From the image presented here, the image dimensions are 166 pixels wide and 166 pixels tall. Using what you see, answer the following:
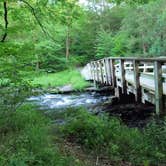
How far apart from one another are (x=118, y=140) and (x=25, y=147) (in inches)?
66.3

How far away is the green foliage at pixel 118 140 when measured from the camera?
485cm

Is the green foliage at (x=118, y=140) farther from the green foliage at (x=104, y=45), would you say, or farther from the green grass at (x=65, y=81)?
→ the green foliage at (x=104, y=45)

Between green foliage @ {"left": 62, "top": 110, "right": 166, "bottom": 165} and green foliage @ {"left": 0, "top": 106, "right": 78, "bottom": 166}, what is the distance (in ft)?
2.07

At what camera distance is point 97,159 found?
4.69m

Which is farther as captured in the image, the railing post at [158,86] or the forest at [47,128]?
the railing post at [158,86]

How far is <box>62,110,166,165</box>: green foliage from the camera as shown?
4.85m

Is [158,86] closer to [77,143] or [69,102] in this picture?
[77,143]

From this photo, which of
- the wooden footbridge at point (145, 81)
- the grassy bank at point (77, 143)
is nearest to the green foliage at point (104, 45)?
the wooden footbridge at point (145, 81)

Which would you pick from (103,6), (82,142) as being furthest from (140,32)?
(82,142)

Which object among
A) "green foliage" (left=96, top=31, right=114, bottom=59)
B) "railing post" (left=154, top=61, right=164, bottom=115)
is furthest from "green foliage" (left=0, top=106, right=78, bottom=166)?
"green foliage" (left=96, top=31, right=114, bottom=59)

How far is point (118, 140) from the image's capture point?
5.40m

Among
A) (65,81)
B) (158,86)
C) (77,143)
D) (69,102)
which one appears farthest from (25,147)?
(65,81)

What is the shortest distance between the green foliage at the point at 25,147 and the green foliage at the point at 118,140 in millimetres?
631

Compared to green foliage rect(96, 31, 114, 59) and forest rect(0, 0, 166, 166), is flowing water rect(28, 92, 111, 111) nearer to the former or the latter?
forest rect(0, 0, 166, 166)
